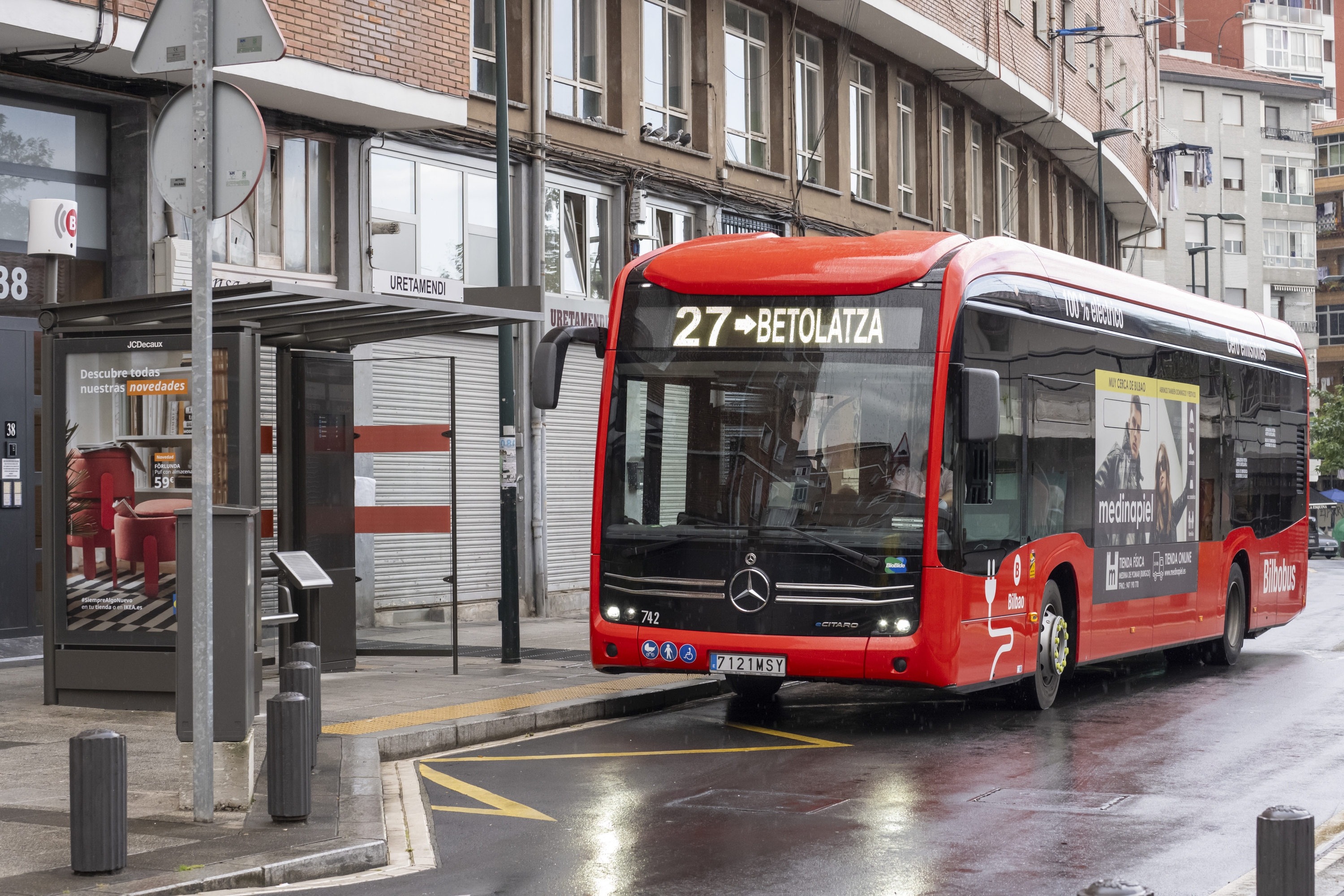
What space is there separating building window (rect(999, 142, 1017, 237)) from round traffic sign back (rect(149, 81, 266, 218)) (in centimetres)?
3029

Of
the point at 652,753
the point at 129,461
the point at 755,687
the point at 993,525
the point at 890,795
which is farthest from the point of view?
the point at 755,687

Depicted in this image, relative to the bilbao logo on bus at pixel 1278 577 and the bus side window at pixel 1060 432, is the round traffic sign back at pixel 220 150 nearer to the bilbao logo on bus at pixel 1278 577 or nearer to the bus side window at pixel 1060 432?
the bus side window at pixel 1060 432

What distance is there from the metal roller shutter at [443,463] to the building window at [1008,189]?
18059mm

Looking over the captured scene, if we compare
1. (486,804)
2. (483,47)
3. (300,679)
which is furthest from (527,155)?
(486,804)

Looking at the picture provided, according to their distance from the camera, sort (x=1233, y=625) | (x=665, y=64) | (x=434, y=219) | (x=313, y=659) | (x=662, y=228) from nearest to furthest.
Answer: (x=313, y=659)
(x=1233, y=625)
(x=434, y=219)
(x=662, y=228)
(x=665, y=64)

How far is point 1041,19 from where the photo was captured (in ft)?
116

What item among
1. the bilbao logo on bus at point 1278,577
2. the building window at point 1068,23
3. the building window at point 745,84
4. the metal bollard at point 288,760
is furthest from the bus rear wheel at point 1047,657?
the building window at point 1068,23

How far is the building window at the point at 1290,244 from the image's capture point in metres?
79.6

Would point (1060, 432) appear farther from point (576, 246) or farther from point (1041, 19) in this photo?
point (1041, 19)

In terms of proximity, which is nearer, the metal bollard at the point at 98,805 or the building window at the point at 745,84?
the metal bollard at the point at 98,805

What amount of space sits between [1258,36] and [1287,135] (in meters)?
11.1

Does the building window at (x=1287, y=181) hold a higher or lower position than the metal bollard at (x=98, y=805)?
higher

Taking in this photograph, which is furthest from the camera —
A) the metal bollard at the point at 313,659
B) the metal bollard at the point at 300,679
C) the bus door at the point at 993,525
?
the bus door at the point at 993,525

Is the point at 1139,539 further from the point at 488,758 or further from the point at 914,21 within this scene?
the point at 914,21
